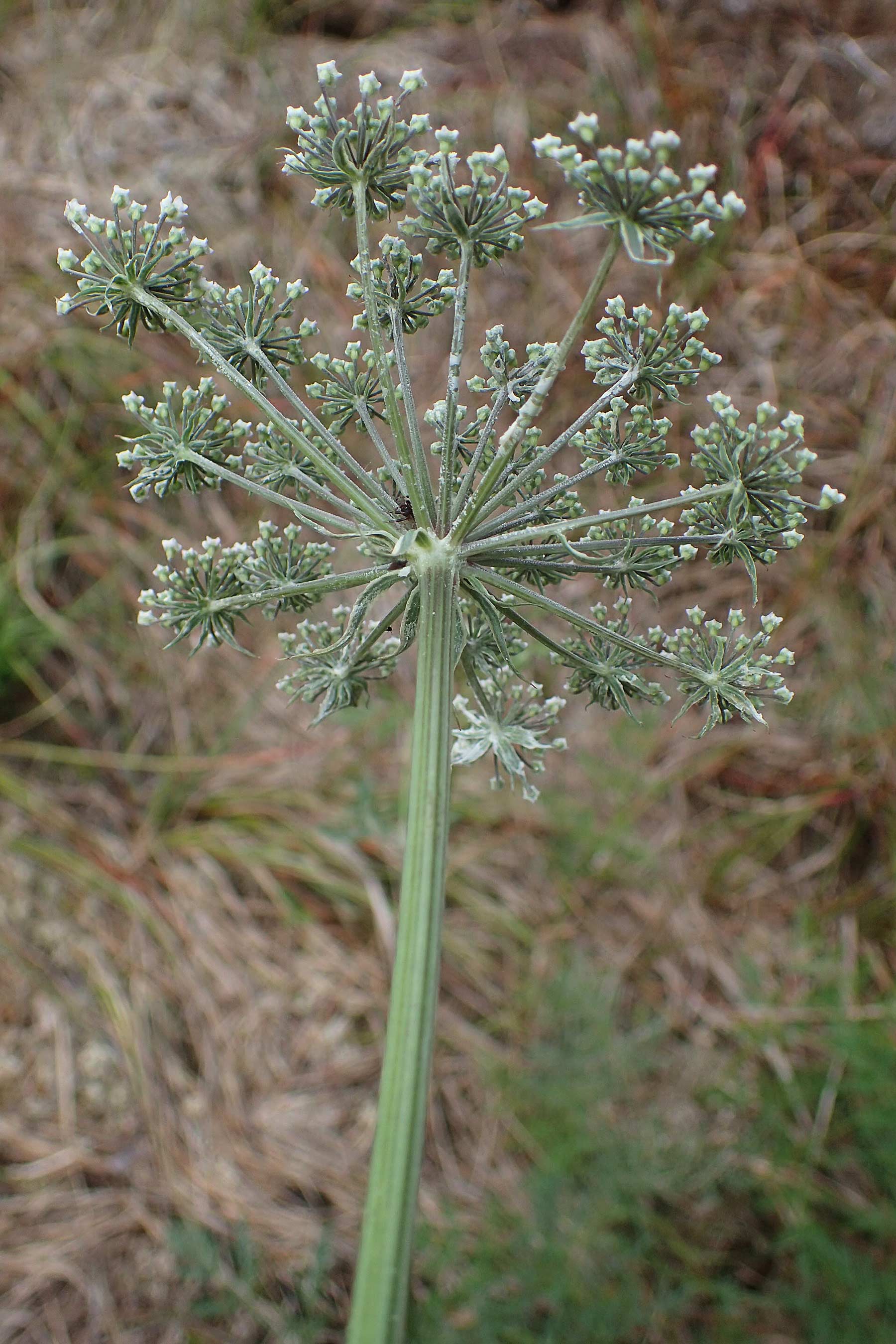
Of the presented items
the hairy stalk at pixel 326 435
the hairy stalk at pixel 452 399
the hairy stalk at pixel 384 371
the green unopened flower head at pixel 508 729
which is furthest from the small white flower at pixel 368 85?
the green unopened flower head at pixel 508 729

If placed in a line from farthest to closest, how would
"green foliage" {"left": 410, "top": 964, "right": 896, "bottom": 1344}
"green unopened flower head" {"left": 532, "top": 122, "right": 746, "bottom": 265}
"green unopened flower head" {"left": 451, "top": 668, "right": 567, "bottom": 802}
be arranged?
"green foliage" {"left": 410, "top": 964, "right": 896, "bottom": 1344}
"green unopened flower head" {"left": 451, "top": 668, "right": 567, "bottom": 802}
"green unopened flower head" {"left": 532, "top": 122, "right": 746, "bottom": 265}

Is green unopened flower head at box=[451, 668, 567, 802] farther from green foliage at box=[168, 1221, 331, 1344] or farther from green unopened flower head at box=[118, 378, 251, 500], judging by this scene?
green foliage at box=[168, 1221, 331, 1344]

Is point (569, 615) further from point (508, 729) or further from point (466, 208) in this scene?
point (466, 208)

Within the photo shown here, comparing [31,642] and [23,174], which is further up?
[23,174]

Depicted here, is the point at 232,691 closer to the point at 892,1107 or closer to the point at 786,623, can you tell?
the point at 786,623

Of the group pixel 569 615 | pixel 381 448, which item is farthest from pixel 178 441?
pixel 569 615

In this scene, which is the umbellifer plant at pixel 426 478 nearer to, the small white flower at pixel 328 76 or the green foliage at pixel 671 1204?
the small white flower at pixel 328 76

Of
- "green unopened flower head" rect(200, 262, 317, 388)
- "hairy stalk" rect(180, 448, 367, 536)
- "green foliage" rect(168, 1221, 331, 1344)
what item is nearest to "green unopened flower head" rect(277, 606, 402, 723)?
"hairy stalk" rect(180, 448, 367, 536)

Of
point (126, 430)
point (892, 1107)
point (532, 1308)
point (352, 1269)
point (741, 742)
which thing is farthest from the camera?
point (126, 430)

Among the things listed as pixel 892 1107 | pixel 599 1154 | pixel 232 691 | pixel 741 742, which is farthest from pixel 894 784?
pixel 232 691
